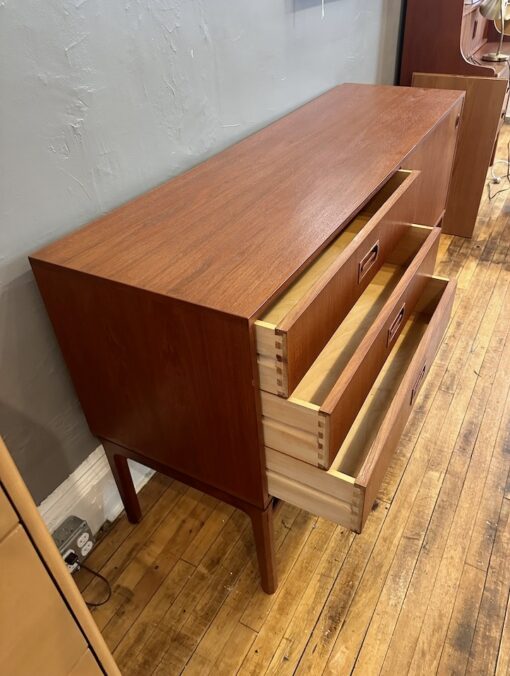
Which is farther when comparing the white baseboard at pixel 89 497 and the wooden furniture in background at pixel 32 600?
the white baseboard at pixel 89 497

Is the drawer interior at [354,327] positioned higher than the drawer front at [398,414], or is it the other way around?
the drawer interior at [354,327]

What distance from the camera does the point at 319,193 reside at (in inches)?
40.9

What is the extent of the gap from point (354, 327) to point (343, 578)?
1.88 ft

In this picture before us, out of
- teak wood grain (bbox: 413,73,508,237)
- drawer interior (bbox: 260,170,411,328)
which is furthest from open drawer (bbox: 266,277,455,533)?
teak wood grain (bbox: 413,73,508,237)

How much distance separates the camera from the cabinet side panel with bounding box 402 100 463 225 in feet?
4.33

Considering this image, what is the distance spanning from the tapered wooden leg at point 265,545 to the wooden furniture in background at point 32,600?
→ 419 mm

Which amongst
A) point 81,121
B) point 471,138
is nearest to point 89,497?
point 81,121

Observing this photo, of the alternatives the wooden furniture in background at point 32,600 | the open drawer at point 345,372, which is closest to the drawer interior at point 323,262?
the open drawer at point 345,372

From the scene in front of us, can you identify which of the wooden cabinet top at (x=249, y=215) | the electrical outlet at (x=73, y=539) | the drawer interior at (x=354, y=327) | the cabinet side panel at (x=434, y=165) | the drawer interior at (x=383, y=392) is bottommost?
the electrical outlet at (x=73, y=539)

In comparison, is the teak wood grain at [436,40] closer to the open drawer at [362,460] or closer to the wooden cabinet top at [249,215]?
the wooden cabinet top at [249,215]

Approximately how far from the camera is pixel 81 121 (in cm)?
95

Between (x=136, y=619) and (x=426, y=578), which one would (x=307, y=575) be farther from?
(x=136, y=619)

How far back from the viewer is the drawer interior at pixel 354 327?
936mm

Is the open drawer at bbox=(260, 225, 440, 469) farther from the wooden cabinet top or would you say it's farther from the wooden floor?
the wooden floor
